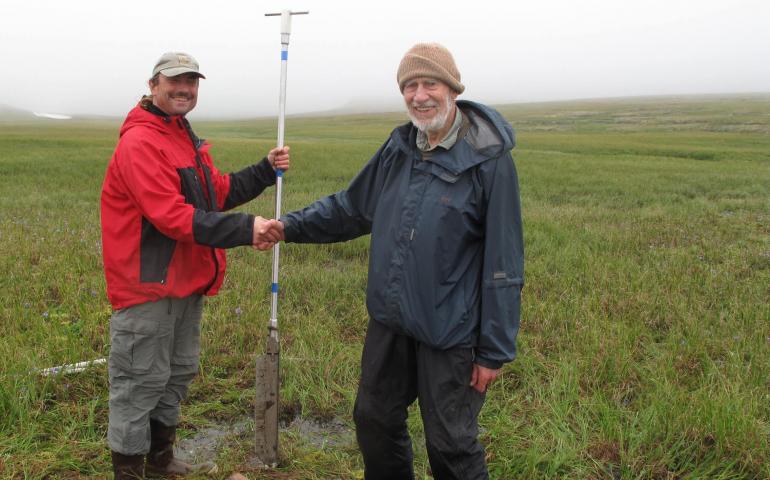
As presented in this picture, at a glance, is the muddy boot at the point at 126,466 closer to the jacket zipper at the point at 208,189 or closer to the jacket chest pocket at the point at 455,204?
the jacket zipper at the point at 208,189

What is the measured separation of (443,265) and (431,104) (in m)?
0.75

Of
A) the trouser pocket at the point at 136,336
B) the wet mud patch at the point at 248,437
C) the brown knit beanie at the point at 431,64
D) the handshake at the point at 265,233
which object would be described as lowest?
the wet mud patch at the point at 248,437

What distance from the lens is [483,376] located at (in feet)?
9.28

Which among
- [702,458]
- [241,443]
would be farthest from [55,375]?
[702,458]

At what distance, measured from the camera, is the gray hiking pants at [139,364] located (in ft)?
10.2

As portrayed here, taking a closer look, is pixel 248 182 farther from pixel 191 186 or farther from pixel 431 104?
pixel 431 104

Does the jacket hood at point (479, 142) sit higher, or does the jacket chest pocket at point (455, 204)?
the jacket hood at point (479, 142)

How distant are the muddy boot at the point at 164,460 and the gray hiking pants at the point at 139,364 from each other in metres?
0.23

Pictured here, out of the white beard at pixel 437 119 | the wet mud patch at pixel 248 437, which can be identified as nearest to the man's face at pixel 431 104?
the white beard at pixel 437 119

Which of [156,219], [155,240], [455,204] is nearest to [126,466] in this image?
[155,240]

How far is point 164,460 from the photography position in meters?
3.56

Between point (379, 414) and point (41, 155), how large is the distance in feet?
67.4

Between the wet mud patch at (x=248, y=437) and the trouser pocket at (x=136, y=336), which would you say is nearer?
the trouser pocket at (x=136, y=336)

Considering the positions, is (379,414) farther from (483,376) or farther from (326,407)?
(326,407)
